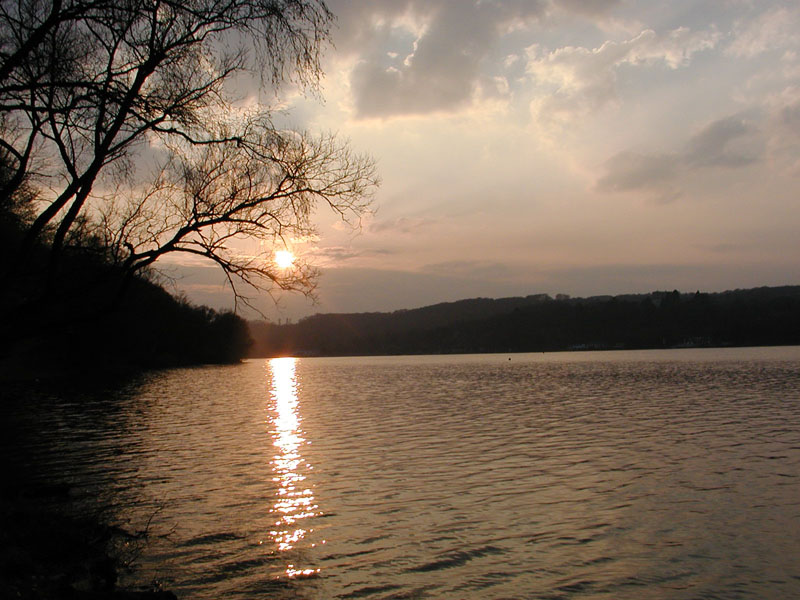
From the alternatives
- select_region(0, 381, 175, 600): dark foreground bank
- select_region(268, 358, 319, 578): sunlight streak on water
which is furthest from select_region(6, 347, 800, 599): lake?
select_region(0, 381, 175, 600): dark foreground bank

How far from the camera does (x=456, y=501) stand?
1459cm

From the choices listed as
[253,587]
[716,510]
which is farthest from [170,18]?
[716,510]

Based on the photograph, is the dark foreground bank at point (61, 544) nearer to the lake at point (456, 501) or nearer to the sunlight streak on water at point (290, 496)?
the lake at point (456, 501)

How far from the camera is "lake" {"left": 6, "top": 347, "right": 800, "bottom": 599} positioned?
9969mm

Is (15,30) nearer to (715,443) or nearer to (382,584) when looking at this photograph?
(382,584)

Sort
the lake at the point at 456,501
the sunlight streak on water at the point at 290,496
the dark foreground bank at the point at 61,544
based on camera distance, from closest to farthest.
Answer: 1. the dark foreground bank at the point at 61,544
2. the lake at the point at 456,501
3. the sunlight streak on water at the point at 290,496

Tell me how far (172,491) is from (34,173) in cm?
901

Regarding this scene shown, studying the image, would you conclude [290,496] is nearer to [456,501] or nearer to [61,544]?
[456,501]

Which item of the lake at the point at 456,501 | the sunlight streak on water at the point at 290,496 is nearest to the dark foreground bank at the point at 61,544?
the lake at the point at 456,501

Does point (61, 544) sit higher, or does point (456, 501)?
point (61, 544)

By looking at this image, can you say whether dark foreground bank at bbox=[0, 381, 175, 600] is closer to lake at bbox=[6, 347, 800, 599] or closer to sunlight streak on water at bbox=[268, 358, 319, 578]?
lake at bbox=[6, 347, 800, 599]

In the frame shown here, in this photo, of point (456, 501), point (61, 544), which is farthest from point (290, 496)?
point (61, 544)

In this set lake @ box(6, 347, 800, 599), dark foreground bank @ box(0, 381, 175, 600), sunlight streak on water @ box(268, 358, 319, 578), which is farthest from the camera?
sunlight streak on water @ box(268, 358, 319, 578)

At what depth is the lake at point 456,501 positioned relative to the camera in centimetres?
997
